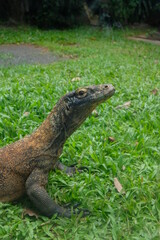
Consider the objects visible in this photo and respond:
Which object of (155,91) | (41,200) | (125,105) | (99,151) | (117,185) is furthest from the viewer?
(155,91)

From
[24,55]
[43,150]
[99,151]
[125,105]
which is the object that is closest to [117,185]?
[99,151]

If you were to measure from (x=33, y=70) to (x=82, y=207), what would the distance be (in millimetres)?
4398

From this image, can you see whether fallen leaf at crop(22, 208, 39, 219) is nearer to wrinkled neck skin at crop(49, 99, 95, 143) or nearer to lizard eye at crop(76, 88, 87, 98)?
wrinkled neck skin at crop(49, 99, 95, 143)

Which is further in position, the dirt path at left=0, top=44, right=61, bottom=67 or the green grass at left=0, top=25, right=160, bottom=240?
the dirt path at left=0, top=44, right=61, bottom=67

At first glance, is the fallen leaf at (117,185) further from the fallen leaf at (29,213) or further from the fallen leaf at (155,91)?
the fallen leaf at (155,91)

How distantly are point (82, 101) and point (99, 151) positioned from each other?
913mm

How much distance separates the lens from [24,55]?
9203 millimetres

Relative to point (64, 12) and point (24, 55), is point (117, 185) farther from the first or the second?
point (64, 12)

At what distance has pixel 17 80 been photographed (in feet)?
18.6

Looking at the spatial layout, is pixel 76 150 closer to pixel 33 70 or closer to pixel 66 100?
pixel 66 100

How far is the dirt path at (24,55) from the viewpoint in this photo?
26.8ft

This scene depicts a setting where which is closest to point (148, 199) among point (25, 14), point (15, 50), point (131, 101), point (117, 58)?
point (131, 101)

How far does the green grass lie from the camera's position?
2518 mm

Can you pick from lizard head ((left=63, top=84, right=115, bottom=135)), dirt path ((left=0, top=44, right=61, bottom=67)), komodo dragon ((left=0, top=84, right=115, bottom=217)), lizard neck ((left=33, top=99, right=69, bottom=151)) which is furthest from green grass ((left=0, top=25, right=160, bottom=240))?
dirt path ((left=0, top=44, right=61, bottom=67))
